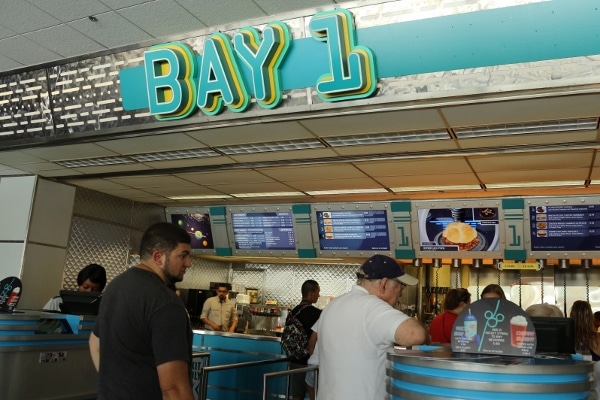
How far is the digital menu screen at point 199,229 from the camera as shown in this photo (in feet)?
24.4

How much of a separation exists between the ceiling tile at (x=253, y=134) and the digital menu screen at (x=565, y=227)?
8.99 feet

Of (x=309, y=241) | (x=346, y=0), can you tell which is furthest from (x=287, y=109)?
(x=309, y=241)

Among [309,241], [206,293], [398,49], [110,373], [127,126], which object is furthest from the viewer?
[206,293]

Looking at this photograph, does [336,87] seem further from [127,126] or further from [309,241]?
[309,241]

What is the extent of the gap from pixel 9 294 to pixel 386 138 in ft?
10.9

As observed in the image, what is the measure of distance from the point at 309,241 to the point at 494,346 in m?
4.12

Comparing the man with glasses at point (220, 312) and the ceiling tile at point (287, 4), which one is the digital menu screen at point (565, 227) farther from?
the man with glasses at point (220, 312)

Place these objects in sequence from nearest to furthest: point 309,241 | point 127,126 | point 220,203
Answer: point 127,126 → point 309,241 → point 220,203

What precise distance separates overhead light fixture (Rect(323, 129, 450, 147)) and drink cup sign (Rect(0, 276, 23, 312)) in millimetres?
2855

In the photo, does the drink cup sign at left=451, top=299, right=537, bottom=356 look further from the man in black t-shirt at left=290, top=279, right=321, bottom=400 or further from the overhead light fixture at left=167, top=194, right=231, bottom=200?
the overhead light fixture at left=167, top=194, right=231, bottom=200

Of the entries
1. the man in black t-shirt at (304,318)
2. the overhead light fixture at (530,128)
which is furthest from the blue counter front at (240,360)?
the overhead light fixture at (530,128)

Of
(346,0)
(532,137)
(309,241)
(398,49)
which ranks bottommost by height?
(309,241)

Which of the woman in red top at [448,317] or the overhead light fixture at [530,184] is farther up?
the overhead light fixture at [530,184]

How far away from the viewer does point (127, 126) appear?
4.56 metres
